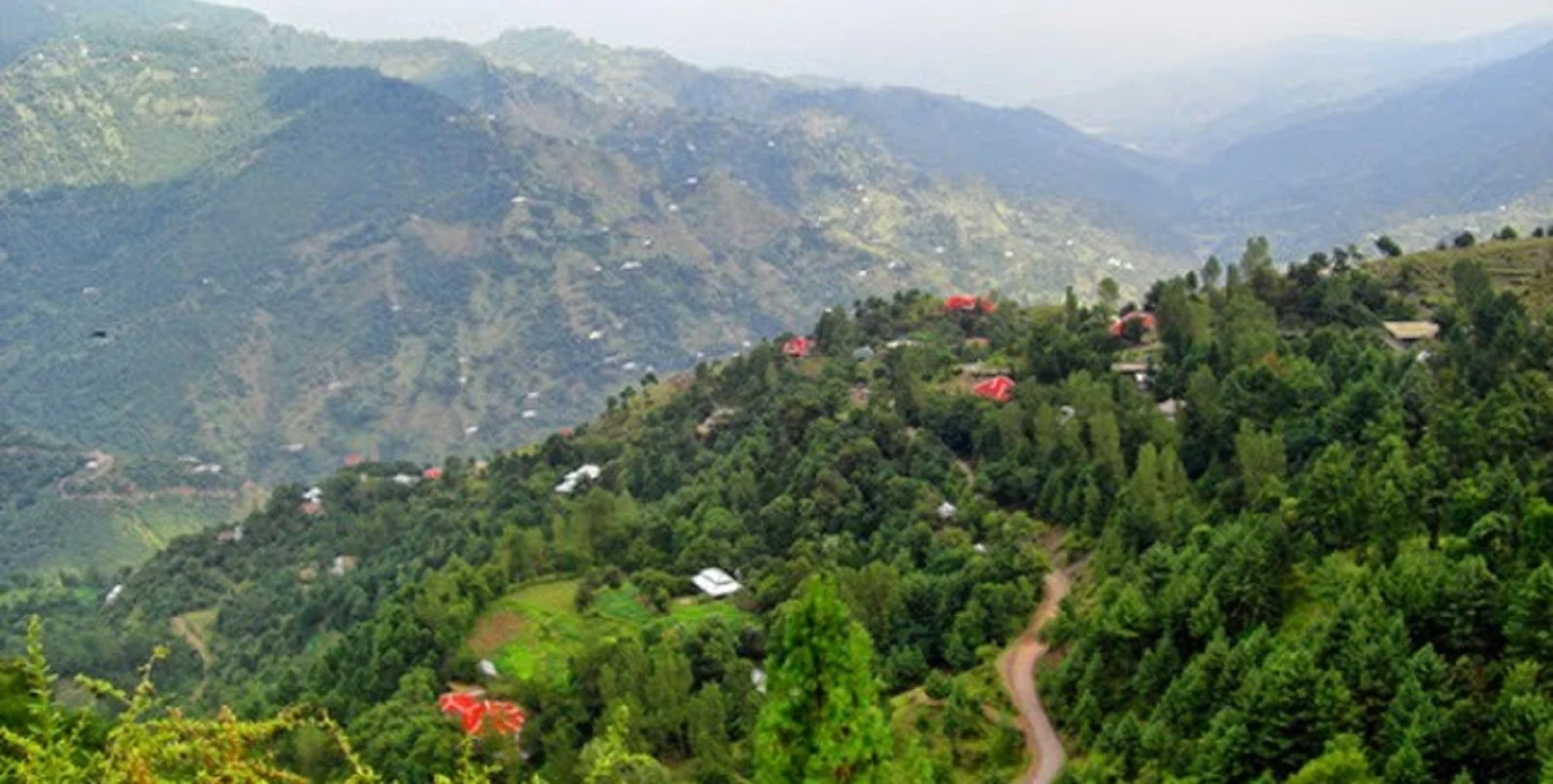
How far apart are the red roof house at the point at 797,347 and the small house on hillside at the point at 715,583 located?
3090 cm

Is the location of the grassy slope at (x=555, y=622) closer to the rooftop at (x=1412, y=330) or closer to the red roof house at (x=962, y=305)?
the rooftop at (x=1412, y=330)

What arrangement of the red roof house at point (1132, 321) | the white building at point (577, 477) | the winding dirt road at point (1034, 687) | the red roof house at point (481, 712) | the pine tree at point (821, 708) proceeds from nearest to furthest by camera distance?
the pine tree at point (821, 708) → the winding dirt road at point (1034, 687) → the red roof house at point (481, 712) → the red roof house at point (1132, 321) → the white building at point (577, 477)

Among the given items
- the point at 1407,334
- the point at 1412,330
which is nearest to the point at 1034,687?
the point at 1407,334

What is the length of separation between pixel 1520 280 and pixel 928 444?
3208cm

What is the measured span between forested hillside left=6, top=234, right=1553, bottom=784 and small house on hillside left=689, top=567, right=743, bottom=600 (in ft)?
2.59

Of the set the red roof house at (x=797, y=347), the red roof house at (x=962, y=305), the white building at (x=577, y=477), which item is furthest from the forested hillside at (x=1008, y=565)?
the red roof house at (x=962, y=305)

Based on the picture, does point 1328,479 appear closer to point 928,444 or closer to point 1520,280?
point 928,444

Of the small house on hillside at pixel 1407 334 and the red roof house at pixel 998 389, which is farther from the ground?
the small house on hillside at pixel 1407 334

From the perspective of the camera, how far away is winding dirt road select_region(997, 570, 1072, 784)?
1481 inches

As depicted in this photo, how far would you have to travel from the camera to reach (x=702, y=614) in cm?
5391

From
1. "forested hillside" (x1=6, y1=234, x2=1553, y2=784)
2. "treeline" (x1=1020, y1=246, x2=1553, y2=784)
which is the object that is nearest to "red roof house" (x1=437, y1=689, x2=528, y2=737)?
"forested hillside" (x1=6, y1=234, x2=1553, y2=784)

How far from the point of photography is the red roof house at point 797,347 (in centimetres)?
8812

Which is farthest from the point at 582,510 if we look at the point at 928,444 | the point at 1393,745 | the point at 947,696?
the point at 1393,745

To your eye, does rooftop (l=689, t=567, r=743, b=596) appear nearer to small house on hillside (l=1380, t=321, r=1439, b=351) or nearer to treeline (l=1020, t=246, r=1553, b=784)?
treeline (l=1020, t=246, r=1553, b=784)
